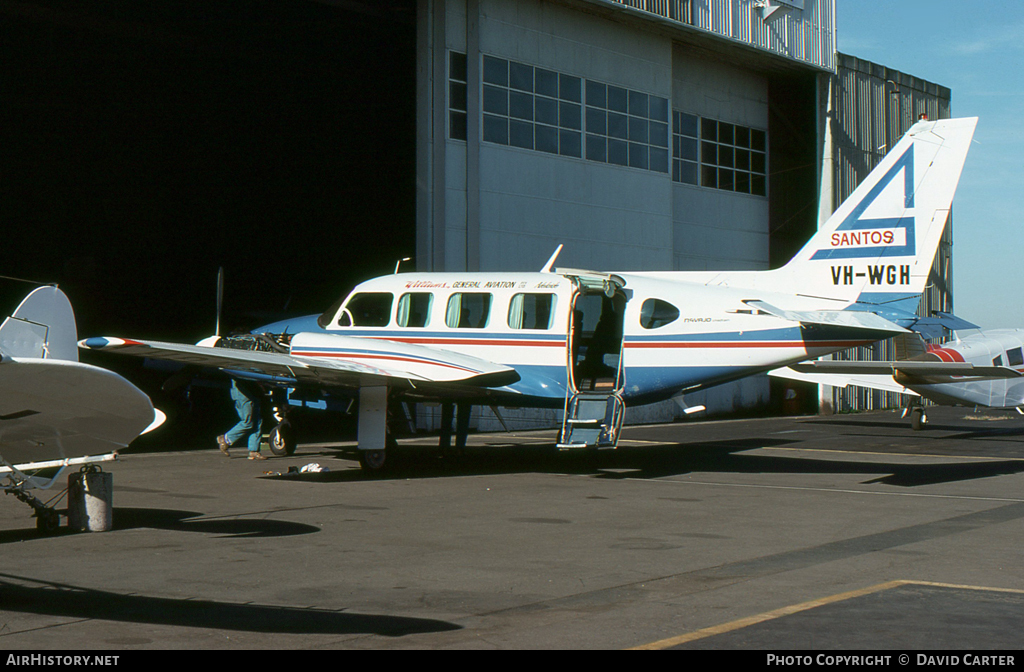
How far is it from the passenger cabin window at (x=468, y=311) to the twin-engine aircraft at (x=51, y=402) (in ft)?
27.9

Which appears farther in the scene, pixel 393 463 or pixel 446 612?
pixel 393 463

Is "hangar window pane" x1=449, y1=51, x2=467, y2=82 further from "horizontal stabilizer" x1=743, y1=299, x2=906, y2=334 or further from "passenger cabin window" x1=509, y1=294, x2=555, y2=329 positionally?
"horizontal stabilizer" x1=743, y1=299, x2=906, y2=334

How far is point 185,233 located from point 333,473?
1951cm

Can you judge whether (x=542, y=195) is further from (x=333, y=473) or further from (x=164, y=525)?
(x=164, y=525)

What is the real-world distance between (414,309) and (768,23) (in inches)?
761

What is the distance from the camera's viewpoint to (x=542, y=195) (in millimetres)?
24297

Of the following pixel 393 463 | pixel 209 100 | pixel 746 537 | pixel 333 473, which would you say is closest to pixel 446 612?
pixel 746 537

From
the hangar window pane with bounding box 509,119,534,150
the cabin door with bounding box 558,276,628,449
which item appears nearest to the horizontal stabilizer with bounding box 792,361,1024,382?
the cabin door with bounding box 558,276,628,449

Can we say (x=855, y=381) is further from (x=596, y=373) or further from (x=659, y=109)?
(x=596, y=373)

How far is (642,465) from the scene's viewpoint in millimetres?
15430

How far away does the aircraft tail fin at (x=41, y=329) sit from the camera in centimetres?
611

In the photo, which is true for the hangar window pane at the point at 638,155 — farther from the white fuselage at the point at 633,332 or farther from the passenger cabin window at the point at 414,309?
the passenger cabin window at the point at 414,309

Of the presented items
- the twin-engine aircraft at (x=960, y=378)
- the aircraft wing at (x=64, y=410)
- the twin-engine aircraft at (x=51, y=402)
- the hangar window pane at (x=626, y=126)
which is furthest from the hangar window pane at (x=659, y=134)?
the aircraft wing at (x=64, y=410)
